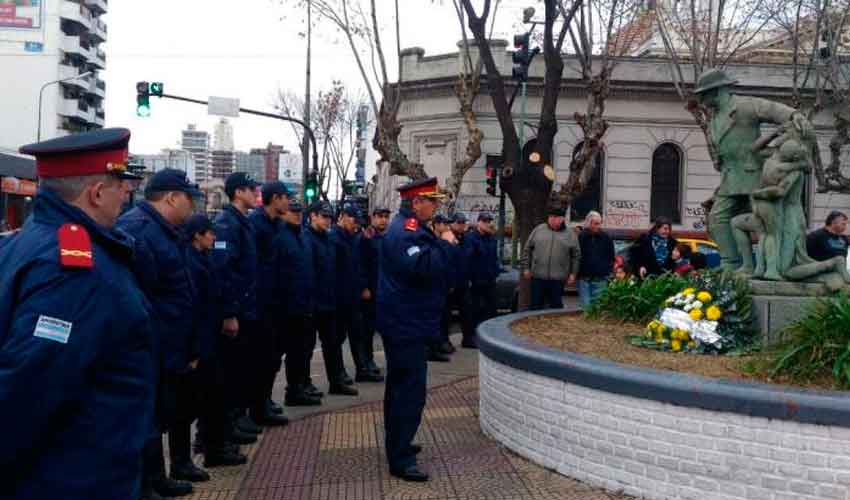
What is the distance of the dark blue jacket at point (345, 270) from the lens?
946 centimetres

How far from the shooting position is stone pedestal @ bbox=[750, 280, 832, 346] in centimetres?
728

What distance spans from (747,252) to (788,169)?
950 mm

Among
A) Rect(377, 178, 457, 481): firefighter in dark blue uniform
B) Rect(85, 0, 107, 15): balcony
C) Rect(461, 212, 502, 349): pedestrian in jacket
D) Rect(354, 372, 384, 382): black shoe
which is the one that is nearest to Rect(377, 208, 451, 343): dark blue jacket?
Rect(377, 178, 457, 481): firefighter in dark blue uniform

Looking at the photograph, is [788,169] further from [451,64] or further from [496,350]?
[451,64]

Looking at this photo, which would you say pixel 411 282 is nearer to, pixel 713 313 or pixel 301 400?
pixel 713 313

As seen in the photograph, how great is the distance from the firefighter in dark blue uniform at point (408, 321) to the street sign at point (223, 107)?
20566 mm

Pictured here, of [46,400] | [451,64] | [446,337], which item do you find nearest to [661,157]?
[451,64]

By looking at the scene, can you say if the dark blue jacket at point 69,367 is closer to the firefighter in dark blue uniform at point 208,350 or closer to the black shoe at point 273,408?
the firefighter in dark blue uniform at point 208,350

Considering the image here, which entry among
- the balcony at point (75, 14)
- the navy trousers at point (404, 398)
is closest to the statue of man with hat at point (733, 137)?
the navy trousers at point (404, 398)

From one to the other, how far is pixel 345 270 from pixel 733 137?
13.5 ft

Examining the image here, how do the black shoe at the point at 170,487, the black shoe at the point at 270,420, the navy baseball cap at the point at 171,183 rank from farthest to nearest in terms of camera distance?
the black shoe at the point at 270,420, the black shoe at the point at 170,487, the navy baseball cap at the point at 171,183

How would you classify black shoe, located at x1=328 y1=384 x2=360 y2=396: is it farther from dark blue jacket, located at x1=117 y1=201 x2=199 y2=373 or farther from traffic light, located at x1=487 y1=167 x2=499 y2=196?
traffic light, located at x1=487 y1=167 x2=499 y2=196

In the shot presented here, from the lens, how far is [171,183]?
18.3ft

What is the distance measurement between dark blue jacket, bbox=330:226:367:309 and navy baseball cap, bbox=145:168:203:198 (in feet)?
12.3
